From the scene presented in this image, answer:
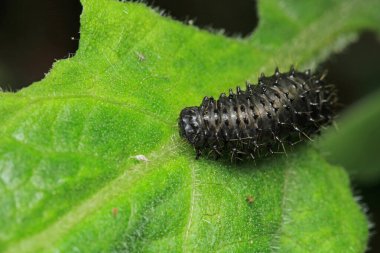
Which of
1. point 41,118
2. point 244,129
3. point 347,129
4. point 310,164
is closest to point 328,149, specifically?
point 347,129

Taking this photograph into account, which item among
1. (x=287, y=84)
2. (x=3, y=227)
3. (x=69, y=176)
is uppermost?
(x=287, y=84)

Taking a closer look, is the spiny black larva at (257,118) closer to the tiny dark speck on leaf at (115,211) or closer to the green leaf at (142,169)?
the green leaf at (142,169)

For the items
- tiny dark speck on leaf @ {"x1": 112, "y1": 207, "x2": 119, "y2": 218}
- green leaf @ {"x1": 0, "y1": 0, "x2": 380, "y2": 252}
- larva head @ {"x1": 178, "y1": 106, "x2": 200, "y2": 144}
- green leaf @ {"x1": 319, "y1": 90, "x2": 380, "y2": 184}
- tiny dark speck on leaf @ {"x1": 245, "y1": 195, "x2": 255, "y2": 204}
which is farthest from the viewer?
green leaf @ {"x1": 319, "y1": 90, "x2": 380, "y2": 184}

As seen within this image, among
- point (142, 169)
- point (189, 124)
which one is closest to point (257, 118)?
point (189, 124)

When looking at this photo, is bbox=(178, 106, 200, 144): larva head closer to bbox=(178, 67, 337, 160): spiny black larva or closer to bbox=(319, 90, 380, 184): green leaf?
bbox=(178, 67, 337, 160): spiny black larva

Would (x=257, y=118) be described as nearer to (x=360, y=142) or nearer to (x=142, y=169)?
(x=142, y=169)

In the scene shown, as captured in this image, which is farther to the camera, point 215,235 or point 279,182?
point 279,182

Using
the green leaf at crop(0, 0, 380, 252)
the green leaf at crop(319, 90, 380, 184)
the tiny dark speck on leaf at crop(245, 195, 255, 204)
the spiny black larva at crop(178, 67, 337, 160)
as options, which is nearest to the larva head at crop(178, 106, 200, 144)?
the spiny black larva at crop(178, 67, 337, 160)

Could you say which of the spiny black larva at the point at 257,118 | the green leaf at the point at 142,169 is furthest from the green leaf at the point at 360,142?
the spiny black larva at the point at 257,118

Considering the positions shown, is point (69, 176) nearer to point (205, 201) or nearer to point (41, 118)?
point (41, 118)
